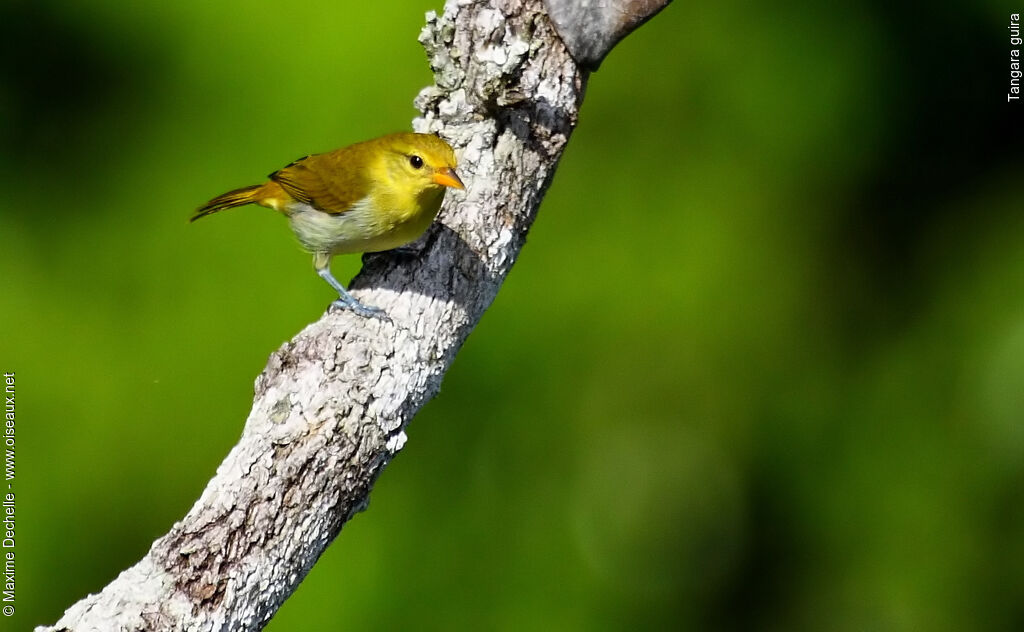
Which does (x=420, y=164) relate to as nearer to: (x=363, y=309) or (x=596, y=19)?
(x=363, y=309)

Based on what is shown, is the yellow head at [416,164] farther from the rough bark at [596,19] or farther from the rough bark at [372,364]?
the rough bark at [596,19]

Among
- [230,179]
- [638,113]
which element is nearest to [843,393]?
[638,113]

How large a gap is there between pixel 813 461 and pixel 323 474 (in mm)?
1977

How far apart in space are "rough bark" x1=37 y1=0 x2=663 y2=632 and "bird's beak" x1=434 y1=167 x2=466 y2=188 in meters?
0.09

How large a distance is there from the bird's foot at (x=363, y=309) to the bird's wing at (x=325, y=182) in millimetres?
453

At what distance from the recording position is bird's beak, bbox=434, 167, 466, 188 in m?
2.45

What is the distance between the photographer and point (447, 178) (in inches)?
96.7

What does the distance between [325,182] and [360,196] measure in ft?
0.50

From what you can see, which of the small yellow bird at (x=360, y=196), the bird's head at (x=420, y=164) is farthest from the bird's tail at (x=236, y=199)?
the bird's head at (x=420, y=164)

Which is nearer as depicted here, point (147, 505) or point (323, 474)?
point (323, 474)

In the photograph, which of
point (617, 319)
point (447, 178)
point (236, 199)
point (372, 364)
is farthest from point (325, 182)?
point (617, 319)

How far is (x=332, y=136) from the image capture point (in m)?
3.38

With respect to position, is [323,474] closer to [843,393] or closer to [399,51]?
[399,51]

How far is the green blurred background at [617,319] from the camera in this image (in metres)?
3.23
